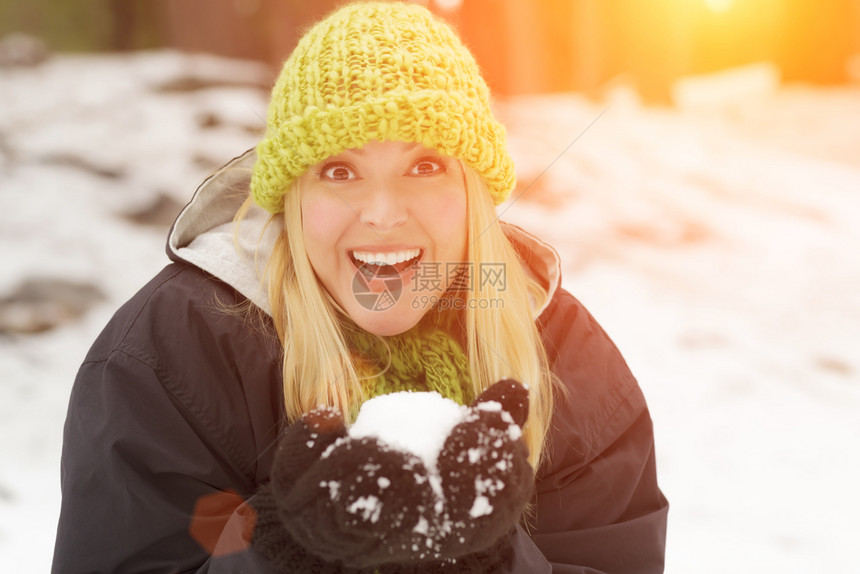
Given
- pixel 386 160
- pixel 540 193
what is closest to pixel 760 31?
pixel 540 193

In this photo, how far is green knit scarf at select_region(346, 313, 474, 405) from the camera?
1048 millimetres

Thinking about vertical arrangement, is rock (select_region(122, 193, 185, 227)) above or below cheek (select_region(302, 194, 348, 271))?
below

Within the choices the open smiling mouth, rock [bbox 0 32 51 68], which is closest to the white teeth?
the open smiling mouth

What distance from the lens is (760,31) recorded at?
352cm

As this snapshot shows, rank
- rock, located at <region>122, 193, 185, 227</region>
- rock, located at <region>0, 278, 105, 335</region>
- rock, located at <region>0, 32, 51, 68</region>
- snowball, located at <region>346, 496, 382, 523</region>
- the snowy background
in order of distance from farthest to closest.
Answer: rock, located at <region>0, 32, 51, 68</region> < rock, located at <region>122, 193, 185, 227</region> < rock, located at <region>0, 278, 105, 335</region> < the snowy background < snowball, located at <region>346, 496, 382, 523</region>

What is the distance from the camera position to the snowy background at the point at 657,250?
2.00 meters

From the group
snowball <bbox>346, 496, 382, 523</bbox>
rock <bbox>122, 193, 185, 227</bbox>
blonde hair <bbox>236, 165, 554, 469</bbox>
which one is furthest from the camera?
rock <bbox>122, 193, 185, 227</bbox>

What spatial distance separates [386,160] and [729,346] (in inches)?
85.1

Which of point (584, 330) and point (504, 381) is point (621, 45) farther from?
point (504, 381)

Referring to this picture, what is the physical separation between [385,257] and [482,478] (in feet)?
1.27

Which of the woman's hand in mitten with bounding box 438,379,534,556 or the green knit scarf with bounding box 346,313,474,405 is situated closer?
the woman's hand in mitten with bounding box 438,379,534,556

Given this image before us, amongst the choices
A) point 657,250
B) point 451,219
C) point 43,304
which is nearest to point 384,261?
point 451,219

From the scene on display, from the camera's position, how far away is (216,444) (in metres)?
1.00

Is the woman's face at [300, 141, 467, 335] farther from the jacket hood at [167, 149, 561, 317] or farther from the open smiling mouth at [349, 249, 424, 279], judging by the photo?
the jacket hood at [167, 149, 561, 317]
